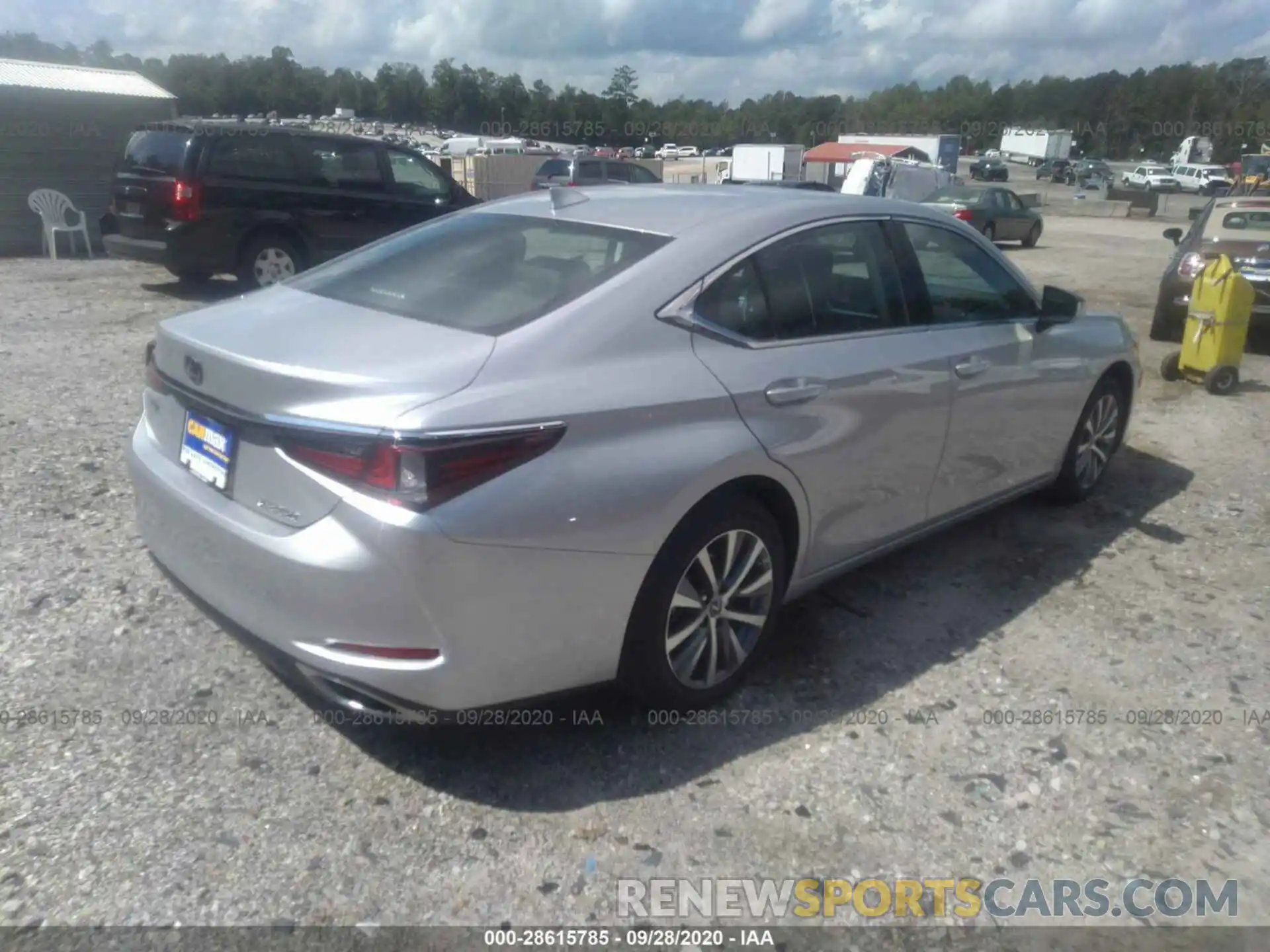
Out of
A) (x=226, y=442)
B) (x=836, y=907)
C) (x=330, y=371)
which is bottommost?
(x=836, y=907)

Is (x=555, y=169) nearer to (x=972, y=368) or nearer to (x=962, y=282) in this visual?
(x=962, y=282)

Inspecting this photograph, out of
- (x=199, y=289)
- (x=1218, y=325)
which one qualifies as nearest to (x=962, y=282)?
(x=1218, y=325)

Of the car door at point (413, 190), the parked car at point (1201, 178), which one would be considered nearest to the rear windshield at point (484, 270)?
the car door at point (413, 190)

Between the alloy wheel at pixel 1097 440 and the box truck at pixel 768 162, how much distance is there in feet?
120

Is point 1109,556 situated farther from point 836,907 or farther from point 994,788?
point 836,907

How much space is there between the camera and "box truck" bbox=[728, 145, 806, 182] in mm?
41062

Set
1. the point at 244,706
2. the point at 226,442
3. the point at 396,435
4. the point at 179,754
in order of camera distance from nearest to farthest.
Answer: the point at 396,435 → the point at 226,442 → the point at 179,754 → the point at 244,706

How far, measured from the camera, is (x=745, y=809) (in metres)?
2.90

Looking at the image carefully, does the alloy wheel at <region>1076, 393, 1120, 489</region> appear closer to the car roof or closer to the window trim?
the window trim

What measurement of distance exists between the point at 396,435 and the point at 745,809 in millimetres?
1437

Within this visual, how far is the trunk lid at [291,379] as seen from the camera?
2.55m

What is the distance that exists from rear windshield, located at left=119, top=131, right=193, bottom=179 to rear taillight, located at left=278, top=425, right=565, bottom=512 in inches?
348

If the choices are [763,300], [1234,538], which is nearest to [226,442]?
[763,300]

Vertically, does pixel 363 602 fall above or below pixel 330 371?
below
